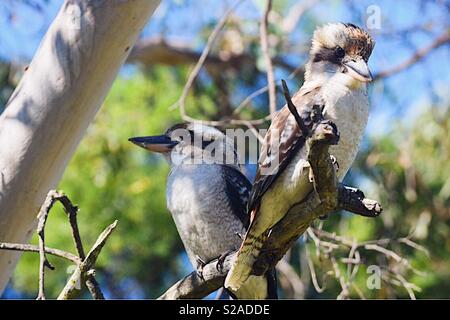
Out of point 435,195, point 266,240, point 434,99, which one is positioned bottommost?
point 266,240

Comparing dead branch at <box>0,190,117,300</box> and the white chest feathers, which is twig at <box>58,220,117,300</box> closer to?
dead branch at <box>0,190,117,300</box>

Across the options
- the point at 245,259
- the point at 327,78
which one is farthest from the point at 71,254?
the point at 327,78

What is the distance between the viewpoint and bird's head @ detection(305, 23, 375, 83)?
2861mm

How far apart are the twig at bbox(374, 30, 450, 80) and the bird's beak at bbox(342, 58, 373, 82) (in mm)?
2366

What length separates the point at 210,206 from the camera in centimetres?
326

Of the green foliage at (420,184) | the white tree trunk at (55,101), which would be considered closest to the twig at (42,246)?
the white tree trunk at (55,101)

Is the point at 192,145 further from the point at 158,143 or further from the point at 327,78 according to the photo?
the point at 327,78

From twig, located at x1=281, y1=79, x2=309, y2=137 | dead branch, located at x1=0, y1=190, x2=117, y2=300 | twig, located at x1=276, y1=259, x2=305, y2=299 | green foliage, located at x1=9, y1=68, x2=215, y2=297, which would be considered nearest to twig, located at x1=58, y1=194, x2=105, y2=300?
dead branch, located at x1=0, y1=190, x2=117, y2=300
